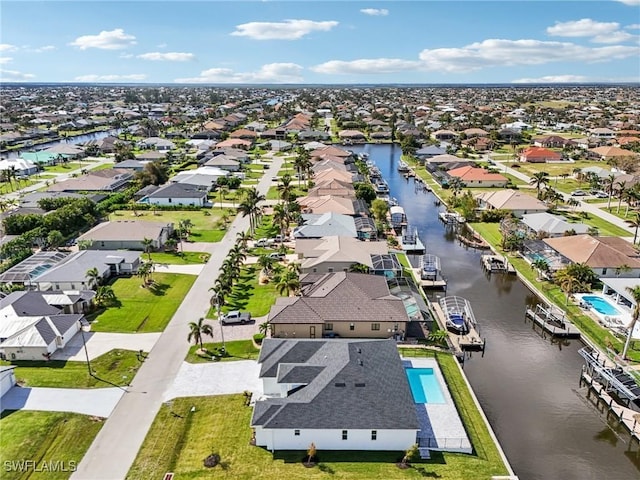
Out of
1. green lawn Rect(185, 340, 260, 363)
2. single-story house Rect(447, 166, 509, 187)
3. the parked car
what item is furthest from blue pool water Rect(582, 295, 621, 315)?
single-story house Rect(447, 166, 509, 187)

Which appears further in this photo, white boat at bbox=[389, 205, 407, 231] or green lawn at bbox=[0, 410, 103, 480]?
white boat at bbox=[389, 205, 407, 231]

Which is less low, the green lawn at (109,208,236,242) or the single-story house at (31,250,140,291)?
the single-story house at (31,250,140,291)

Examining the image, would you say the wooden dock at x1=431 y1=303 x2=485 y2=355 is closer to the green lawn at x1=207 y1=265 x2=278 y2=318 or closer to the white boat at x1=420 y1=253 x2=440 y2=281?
the white boat at x1=420 y1=253 x2=440 y2=281

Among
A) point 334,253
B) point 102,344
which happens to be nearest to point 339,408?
point 102,344

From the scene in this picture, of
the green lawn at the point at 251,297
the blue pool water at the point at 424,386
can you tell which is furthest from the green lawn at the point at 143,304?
the blue pool water at the point at 424,386

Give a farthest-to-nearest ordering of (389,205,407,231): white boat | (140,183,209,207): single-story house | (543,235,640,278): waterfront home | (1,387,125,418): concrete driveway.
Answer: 1. (140,183,209,207): single-story house
2. (389,205,407,231): white boat
3. (543,235,640,278): waterfront home
4. (1,387,125,418): concrete driveway

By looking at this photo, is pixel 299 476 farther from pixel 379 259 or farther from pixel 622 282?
pixel 622 282

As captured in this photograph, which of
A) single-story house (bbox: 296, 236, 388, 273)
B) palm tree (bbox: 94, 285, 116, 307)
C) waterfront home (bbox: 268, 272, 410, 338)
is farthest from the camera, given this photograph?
single-story house (bbox: 296, 236, 388, 273)
